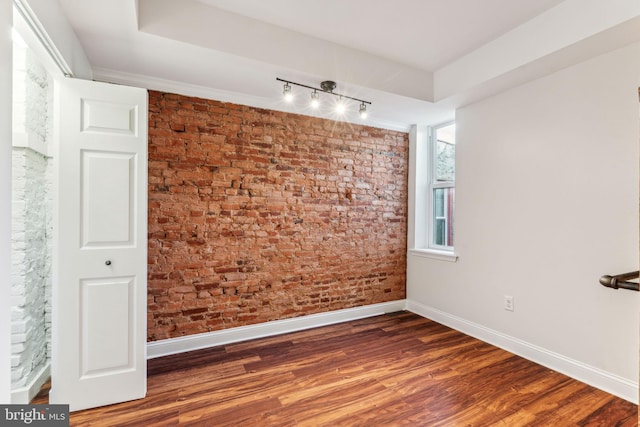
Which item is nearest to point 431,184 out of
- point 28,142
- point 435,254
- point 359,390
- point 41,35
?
point 435,254

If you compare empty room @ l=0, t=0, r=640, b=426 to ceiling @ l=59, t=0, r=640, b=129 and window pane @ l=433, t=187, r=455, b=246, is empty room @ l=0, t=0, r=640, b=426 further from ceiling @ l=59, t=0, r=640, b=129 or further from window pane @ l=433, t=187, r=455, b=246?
window pane @ l=433, t=187, r=455, b=246

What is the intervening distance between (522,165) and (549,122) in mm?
384

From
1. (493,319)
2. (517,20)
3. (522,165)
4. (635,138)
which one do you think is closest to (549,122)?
(522,165)

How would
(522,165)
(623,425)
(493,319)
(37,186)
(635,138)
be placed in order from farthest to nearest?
(493,319) → (522,165) → (37,186) → (635,138) → (623,425)

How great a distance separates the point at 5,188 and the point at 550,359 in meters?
3.55

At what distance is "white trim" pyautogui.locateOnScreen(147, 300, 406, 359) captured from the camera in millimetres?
2664

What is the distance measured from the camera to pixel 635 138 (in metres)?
2.00

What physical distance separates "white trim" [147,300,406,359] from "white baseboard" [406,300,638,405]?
0.76 metres

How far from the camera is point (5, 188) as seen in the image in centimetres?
116

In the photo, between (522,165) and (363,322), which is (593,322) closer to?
(522,165)

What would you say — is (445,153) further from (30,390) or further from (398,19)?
(30,390)

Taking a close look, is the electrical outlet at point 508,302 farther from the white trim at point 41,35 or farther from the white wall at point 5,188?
the white trim at point 41,35

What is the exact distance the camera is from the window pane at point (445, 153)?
3.68 metres

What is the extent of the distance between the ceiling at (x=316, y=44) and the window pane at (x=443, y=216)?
118 centimetres
